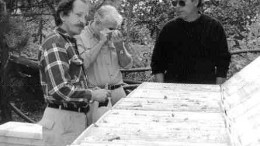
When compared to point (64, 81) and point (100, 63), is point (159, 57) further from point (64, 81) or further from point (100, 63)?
point (64, 81)

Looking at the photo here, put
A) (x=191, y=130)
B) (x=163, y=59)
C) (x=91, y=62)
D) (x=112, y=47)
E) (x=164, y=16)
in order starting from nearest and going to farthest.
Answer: (x=191, y=130) < (x=91, y=62) < (x=112, y=47) < (x=163, y=59) < (x=164, y=16)

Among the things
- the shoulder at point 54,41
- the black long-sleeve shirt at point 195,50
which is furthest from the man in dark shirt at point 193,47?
the shoulder at point 54,41

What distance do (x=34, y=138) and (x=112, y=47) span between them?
146cm

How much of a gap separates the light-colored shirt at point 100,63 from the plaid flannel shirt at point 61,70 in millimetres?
885

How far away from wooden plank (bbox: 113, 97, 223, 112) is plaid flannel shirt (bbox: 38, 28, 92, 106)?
0.30 m

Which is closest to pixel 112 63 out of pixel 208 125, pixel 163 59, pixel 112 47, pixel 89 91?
pixel 112 47

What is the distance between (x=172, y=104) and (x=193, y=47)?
5.35 ft

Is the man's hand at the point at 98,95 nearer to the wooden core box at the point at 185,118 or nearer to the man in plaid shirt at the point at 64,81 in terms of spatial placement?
the man in plaid shirt at the point at 64,81

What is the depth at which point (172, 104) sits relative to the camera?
3.08m

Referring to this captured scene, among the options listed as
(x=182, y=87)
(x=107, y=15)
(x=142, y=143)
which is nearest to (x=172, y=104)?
(x=182, y=87)

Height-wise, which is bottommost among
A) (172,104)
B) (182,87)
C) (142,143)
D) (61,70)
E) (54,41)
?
(182,87)

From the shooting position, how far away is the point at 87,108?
135 inches

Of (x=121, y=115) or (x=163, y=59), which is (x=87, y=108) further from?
(x=163, y=59)

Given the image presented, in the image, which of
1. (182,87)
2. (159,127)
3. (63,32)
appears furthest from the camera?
(182,87)
